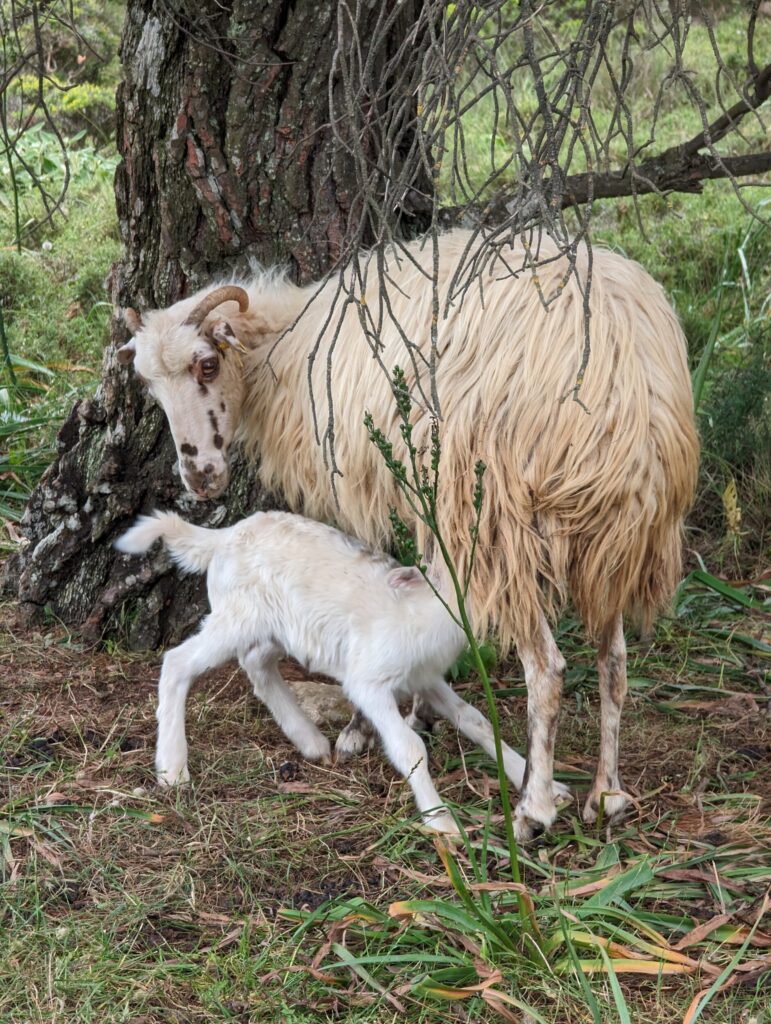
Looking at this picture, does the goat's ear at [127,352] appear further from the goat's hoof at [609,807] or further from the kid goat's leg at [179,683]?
the goat's hoof at [609,807]

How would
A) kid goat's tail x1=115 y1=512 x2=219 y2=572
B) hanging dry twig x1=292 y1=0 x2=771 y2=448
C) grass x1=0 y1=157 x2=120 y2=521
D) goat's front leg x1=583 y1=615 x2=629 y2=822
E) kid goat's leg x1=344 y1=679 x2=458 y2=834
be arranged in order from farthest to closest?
grass x1=0 y1=157 x2=120 y2=521 < kid goat's tail x1=115 y1=512 x2=219 y2=572 < goat's front leg x1=583 y1=615 x2=629 y2=822 < kid goat's leg x1=344 y1=679 x2=458 y2=834 < hanging dry twig x1=292 y1=0 x2=771 y2=448

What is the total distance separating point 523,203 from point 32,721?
7.52 feet

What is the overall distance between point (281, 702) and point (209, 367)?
1030 mm

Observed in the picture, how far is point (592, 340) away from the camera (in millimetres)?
3012

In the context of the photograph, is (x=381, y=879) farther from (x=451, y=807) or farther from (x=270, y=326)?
(x=270, y=326)

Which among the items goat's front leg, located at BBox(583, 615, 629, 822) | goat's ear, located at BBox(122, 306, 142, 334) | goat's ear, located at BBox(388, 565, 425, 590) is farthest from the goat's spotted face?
goat's front leg, located at BBox(583, 615, 629, 822)

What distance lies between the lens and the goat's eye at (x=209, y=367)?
11.8ft

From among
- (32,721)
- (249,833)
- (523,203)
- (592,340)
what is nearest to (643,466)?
(592,340)

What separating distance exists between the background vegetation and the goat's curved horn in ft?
1.58

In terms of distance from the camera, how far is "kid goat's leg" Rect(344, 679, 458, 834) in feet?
10.2

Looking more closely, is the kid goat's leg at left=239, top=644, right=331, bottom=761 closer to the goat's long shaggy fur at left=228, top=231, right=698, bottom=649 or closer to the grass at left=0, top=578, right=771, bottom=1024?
the grass at left=0, top=578, right=771, bottom=1024

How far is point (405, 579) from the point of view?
3.25 m

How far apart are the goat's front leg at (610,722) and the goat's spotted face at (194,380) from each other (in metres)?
1.25

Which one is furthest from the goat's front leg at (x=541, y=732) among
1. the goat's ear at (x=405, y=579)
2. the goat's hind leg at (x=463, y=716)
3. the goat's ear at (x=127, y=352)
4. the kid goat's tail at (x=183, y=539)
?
the goat's ear at (x=127, y=352)
